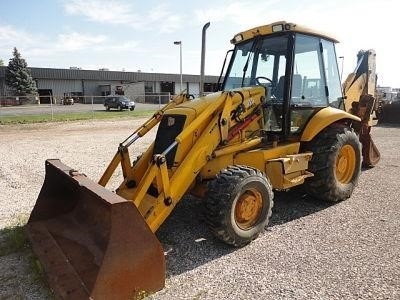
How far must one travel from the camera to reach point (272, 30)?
18.7 ft

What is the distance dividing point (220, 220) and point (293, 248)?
98 centimetres

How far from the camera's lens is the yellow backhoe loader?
136 inches

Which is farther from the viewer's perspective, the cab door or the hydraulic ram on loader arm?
the cab door

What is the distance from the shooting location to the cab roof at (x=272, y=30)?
5.57 metres

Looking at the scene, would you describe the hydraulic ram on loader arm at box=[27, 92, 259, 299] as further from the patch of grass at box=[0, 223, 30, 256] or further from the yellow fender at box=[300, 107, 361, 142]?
the yellow fender at box=[300, 107, 361, 142]

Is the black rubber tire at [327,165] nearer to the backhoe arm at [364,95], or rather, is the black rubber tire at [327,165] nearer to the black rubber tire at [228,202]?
the black rubber tire at [228,202]

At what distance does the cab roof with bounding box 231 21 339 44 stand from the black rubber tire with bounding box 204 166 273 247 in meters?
2.36

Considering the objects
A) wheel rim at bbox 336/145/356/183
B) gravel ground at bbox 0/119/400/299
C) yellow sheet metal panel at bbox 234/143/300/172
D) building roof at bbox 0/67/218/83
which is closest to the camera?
gravel ground at bbox 0/119/400/299

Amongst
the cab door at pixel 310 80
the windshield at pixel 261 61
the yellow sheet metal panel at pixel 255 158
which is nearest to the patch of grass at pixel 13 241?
the yellow sheet metal panel at pixel 255 158

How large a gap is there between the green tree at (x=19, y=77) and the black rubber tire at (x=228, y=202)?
1979 inches

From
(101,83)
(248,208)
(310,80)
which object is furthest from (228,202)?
(101,83)

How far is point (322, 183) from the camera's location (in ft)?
19.3

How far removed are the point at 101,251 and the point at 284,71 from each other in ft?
12.2

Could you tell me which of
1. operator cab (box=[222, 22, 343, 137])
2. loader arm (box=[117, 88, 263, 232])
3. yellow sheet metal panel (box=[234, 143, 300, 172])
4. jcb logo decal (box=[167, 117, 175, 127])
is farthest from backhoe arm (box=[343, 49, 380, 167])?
jcb logo decal (box=[167, 117, 175, 127])
